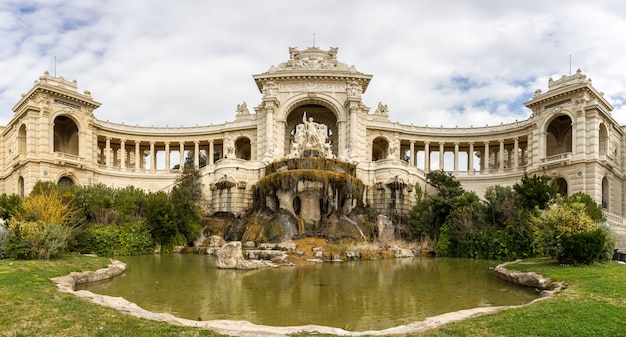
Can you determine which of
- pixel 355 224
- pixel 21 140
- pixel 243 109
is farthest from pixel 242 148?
pixel 355 224

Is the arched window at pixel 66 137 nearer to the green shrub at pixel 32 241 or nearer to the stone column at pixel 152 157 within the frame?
the stone column at pixel 152 157

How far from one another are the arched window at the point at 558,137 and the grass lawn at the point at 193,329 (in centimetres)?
3730

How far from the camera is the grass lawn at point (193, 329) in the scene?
7.60 metres

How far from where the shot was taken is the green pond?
10344 millimetres

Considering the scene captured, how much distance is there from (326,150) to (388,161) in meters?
5.51

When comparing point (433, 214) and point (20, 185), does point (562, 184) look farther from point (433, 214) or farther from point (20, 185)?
point (20, 185)

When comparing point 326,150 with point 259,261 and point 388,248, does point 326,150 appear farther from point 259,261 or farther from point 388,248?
point 259,261

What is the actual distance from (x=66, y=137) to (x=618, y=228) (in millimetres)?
50200

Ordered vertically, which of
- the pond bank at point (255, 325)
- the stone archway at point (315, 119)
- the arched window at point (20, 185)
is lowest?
the pond bank at point (255, 325)

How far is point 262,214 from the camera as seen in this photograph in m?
31.1

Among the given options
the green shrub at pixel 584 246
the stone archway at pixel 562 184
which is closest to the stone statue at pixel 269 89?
the stone archway at pixel 562 184

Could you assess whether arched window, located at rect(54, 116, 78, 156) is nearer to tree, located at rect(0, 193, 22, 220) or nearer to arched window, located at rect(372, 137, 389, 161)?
tree, located at rect(0, 193, 22, 220)

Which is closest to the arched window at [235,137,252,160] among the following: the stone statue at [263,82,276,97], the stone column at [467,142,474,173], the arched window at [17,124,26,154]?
the stone statue at [263,82,276,97]

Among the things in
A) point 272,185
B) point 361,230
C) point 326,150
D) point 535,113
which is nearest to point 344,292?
point 361,230
